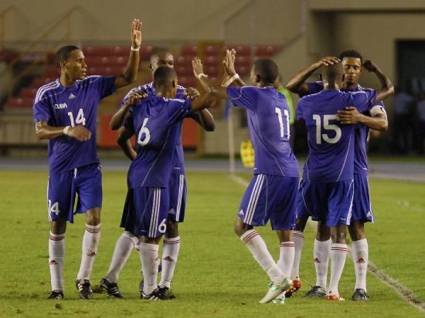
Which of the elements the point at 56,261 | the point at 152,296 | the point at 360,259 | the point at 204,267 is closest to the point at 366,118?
the point at 360,259

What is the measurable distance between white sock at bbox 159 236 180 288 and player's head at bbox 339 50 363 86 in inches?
83.1

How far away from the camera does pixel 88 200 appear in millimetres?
12156

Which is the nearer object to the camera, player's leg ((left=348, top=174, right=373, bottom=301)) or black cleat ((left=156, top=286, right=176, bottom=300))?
black cleat ((left=156, top=286, right=176, bottom=300))

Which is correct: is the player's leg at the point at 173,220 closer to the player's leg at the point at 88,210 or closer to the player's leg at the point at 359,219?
the player's leg at the point at 88,210

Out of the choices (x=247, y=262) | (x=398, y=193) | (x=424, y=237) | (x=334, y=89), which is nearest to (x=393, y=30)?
(x=398, y=193)

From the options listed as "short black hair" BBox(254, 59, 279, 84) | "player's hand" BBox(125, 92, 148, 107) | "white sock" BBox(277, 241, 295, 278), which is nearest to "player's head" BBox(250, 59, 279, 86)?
"short black hair" BBox(254, 59, 279, 84)

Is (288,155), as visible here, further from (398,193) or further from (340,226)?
(398,193)

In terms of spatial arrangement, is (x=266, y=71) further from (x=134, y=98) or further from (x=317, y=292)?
(x=317, y=292)

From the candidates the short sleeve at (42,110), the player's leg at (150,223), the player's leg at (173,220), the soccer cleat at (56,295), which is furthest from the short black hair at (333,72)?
→ the soccer cleat at (56,295)

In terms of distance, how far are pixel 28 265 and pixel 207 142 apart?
26.2 meters

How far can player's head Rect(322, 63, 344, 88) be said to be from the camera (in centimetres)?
1222

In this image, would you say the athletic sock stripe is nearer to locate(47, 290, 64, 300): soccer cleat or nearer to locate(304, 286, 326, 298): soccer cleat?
locate(304, 286, 326, 298): soccer cleat

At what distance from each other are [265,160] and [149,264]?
1.36 m

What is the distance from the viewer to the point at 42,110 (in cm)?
1220
